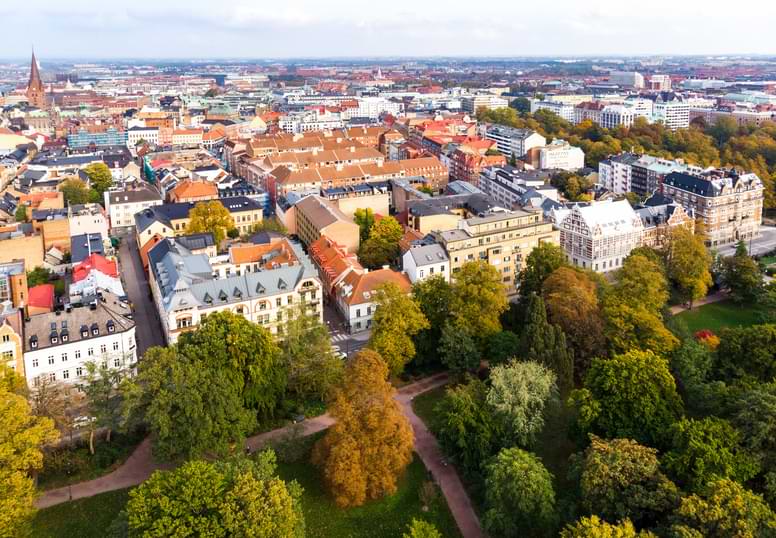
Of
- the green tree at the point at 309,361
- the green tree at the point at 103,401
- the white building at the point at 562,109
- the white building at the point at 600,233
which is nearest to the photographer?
the green tree at the point at 103,401

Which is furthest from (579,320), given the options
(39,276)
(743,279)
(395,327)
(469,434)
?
(39,276)

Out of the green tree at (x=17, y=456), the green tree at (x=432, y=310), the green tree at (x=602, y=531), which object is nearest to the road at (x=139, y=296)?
the green tree at (x=17, y=456)

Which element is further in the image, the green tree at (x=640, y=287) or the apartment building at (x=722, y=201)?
the apartment building at (x=722, y=201)

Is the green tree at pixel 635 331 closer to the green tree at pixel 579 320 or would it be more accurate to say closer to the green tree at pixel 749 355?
the green tree at pixel 579 320

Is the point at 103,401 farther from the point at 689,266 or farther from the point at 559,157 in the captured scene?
the point at 559,157

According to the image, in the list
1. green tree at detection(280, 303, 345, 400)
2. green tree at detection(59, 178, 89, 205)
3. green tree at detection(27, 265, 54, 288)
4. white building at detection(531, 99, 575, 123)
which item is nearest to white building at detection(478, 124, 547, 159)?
white building at detection(531, 99, 575, 123)

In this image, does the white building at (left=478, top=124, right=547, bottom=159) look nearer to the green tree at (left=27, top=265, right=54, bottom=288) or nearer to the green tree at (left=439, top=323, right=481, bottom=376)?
the green tree at (left=439, top=323, right=481, bottom=376)
